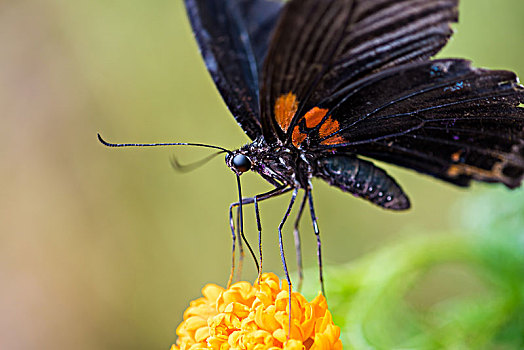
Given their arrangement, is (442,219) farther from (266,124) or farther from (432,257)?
(266,124)

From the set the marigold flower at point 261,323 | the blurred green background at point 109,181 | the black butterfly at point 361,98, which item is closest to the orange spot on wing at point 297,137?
the black butterfly at point 361,98

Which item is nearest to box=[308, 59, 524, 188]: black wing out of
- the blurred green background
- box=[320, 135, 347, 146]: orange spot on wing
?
box=[320, 135, 347, 146]: orange spot on wing

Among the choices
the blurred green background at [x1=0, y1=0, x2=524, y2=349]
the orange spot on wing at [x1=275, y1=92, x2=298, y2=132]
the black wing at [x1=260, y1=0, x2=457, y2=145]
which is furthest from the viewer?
the blurred green background at [x1=0, y1=0, x2=524, y2=349]

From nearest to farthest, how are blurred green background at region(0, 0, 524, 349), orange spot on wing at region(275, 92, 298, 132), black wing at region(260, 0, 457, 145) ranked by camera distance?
black wing at region(260, 0, 457, 145) < orange spot on wing at region(275, 92, 298, 132) < blurred green background at region(0, 0, 524, 349)

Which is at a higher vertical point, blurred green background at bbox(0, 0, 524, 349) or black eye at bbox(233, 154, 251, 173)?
blurred green background at bbox(0, 0, 524, 349)

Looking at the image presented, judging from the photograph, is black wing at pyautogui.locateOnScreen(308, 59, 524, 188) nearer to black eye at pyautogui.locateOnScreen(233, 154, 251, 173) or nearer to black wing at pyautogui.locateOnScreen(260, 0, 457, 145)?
black wing at pyautogui.locateOnScreen(260, 0, 457, 145)

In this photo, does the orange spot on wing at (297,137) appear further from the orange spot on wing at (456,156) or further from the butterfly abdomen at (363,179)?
the orange spot on wing at (456,156)

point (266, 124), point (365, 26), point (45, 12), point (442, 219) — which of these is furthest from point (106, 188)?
point (365, 26)

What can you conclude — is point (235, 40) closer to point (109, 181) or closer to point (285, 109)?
point (285, 109)
